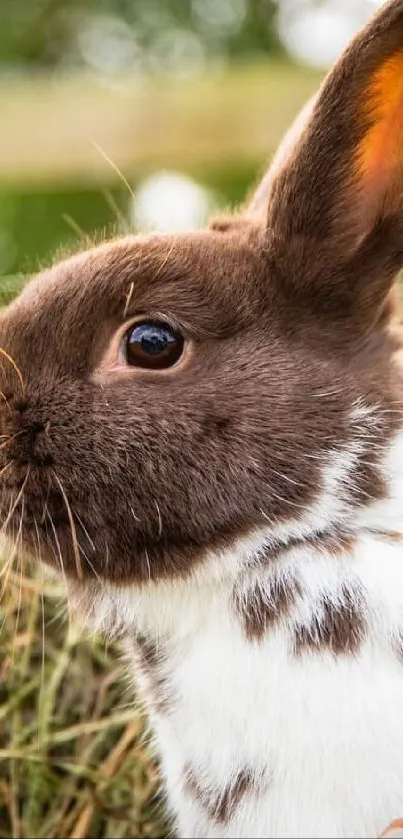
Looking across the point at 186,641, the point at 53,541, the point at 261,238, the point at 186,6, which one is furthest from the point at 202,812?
the point at 186,6

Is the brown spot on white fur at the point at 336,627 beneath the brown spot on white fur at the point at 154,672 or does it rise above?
above

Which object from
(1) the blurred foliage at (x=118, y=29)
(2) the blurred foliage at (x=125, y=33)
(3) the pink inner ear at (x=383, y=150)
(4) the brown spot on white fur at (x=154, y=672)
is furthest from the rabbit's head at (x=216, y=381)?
(1) the blurred foliage at (x=118, y=29)

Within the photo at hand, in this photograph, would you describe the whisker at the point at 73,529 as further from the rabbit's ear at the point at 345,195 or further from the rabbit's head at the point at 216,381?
the rabbit's ear at the point at 345,195

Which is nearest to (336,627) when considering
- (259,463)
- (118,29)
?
(259,463)

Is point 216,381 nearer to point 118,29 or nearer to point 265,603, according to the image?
point 265,603

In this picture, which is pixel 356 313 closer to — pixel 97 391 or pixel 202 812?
pixel 97 391

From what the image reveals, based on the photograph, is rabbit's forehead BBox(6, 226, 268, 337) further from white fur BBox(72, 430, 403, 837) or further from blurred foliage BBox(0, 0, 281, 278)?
blurred foliage BBox(0, 0, 281, 278)

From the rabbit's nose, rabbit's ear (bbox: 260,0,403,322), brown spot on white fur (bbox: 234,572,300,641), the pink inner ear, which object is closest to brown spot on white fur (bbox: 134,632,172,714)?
brown spot on white fur (bbox: 234,572,300,641)
